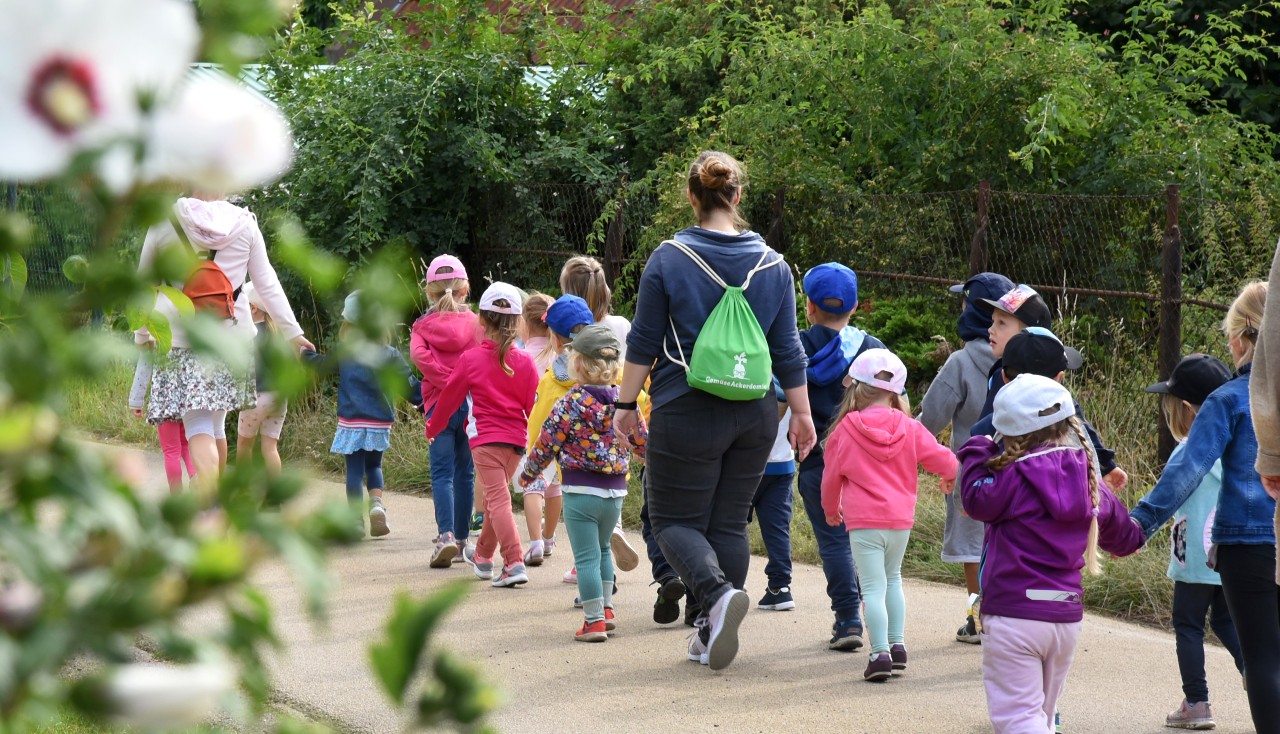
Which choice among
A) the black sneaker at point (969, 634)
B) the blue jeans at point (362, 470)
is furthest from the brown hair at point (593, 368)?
the blue jeans at point (362, 470)

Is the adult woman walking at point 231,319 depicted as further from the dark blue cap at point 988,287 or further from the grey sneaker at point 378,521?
the dark blue cap at point 988,287

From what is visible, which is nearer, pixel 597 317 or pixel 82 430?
pixel 597 317

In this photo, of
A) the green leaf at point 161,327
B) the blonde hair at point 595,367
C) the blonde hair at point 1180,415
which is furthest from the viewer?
the blonde hair at point 595,367

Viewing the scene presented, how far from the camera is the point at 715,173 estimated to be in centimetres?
543

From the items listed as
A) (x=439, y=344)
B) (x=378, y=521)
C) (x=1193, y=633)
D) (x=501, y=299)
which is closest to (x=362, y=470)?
(x=378, y=521)

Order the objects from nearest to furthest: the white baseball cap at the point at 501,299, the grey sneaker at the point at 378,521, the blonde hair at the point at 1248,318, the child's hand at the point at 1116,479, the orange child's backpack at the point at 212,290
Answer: the blonde hair at the point at 1248,318 → the child's hand at the point at 1116,479 → the orange child's backpack at the point at 212,290 → the white baseball cap at the point at 501,299 → the grey sneaker at the point at 378,521

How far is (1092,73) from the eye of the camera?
32.5 feet

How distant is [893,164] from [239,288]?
511 centimetres

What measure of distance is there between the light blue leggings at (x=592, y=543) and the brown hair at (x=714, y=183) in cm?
134

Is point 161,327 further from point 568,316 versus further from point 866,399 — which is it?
point 568,316

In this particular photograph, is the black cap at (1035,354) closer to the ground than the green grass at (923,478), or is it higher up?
higher up

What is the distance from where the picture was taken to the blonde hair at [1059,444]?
439 centimetres

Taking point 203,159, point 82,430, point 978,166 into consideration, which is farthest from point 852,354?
point 82,430

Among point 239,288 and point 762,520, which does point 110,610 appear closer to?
→ point 762,520
